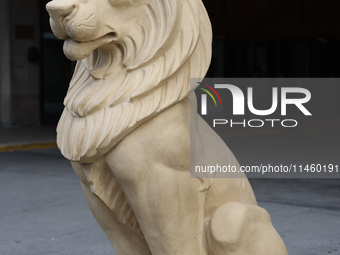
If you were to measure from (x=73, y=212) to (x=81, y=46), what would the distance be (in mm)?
3806

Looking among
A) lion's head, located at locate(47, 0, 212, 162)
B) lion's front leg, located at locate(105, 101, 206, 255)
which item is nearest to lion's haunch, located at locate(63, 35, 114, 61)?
lion's head, located at locate(47, 0, 212, 162)

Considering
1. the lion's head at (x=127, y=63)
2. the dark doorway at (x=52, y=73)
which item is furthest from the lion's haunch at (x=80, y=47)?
the dark doorway at (x=52, y=73)

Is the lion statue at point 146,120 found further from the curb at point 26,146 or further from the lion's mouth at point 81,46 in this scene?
the curb at point 26,146

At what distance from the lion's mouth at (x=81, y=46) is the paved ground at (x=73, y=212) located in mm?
2682

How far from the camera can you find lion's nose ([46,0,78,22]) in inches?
63.0

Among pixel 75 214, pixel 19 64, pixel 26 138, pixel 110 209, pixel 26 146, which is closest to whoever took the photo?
pixel 110 209

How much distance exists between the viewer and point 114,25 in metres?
1.71

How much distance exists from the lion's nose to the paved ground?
9.19 feet

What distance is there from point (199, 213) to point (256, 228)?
0.80ft

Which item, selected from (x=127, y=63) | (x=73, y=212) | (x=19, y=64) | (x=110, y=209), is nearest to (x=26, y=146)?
(x=19, y=64)

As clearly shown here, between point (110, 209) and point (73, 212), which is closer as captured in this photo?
point (110, 209)

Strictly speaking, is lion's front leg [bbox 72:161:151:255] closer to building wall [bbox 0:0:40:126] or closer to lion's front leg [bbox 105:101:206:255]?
lion's front leg [bbox 105:101:206:255]

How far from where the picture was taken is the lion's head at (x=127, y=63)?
170 centimetres

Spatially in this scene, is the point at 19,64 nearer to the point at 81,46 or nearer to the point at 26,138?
the point at 26,138
